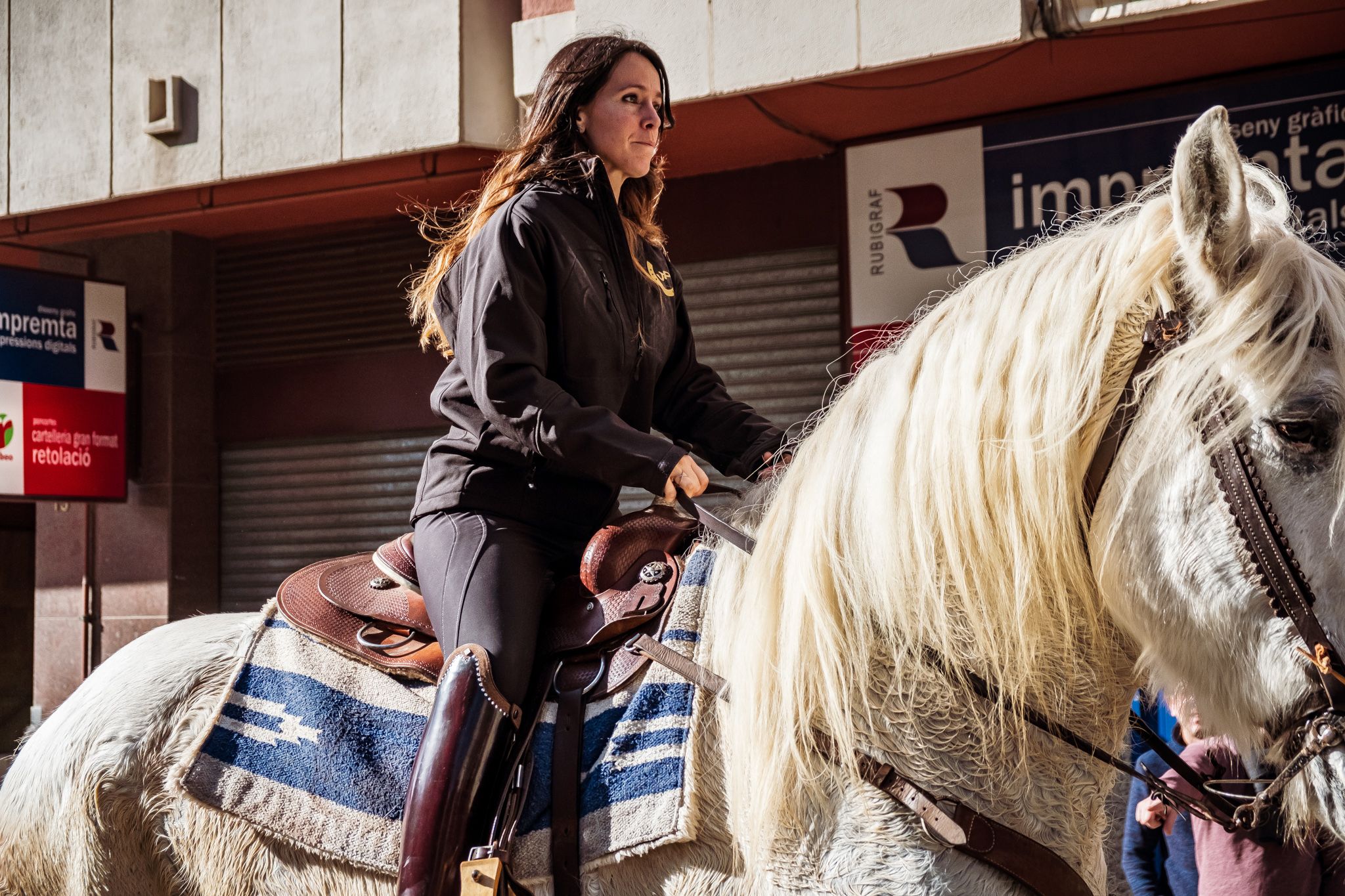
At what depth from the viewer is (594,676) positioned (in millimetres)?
2125

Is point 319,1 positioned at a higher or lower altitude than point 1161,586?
higher

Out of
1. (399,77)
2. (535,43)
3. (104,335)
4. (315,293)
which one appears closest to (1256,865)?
(535,43)

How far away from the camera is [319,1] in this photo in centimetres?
767

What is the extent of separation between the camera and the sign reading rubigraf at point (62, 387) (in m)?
8.26

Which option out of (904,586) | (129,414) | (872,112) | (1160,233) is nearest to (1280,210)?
(1160,233)

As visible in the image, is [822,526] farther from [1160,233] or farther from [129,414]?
[129,414]

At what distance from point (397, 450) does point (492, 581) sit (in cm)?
665

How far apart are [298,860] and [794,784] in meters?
1.06

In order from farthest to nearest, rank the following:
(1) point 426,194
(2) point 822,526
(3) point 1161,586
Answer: (1) point 426,194
(2) point 822,526
(3) point 1161,586

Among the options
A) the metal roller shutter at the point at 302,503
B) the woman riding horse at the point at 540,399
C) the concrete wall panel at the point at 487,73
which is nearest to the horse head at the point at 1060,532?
the woman riding horse at the point at 540,399

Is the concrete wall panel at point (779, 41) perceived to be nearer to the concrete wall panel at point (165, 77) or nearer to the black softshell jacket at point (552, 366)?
the concrete wall panel at point (165, 77)

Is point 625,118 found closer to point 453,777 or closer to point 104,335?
point 453,777

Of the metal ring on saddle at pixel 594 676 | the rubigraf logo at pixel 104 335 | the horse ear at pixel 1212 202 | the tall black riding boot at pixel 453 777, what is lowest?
the tall black riding boot at pixel 453 777

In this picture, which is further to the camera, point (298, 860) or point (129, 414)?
point (129, 414)
